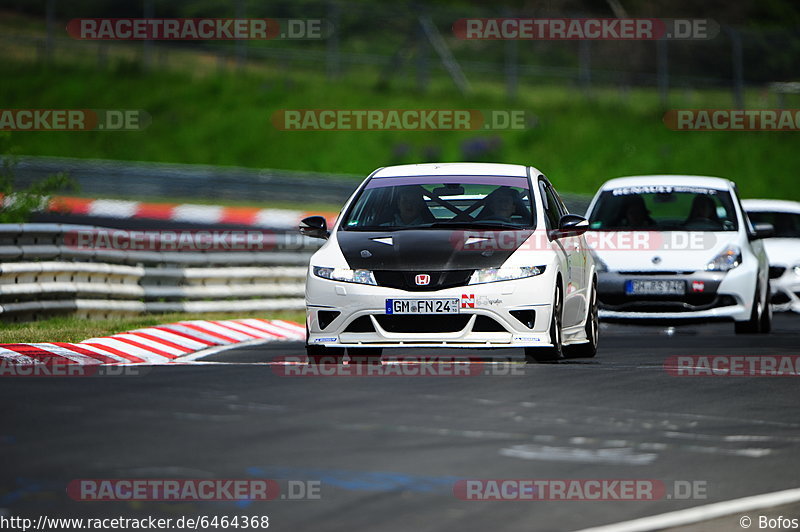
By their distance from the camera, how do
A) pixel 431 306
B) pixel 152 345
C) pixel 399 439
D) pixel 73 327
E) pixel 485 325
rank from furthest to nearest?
pixel 73 327, pixel 152 345, pixel 485 325, pixel 431 306, pixel 399 439

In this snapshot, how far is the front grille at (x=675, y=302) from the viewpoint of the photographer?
15695 mm

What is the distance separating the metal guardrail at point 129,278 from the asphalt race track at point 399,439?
426 cm

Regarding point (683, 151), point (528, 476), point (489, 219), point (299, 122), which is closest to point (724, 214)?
point (489, 219)

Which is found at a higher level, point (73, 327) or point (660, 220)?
point (660, 220)

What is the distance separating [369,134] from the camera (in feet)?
136

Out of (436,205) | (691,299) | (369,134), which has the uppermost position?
(369,134)

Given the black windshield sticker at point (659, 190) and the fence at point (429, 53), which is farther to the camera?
the fence at point (429, 53)

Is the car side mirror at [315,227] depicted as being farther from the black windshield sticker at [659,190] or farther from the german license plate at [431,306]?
the black windshield sticker at [659,190]

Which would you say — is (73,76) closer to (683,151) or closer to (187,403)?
(683,151)

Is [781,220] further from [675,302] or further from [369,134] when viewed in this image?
[369,134]

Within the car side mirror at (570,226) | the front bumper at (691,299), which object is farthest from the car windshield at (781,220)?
the car side mirror at (570,226)

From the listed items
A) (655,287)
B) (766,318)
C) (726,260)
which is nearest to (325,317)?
(655,287)

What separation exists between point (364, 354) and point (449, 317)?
1183 mm

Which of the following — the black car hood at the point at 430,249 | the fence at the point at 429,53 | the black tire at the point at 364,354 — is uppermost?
the fence at the point at 429,53
